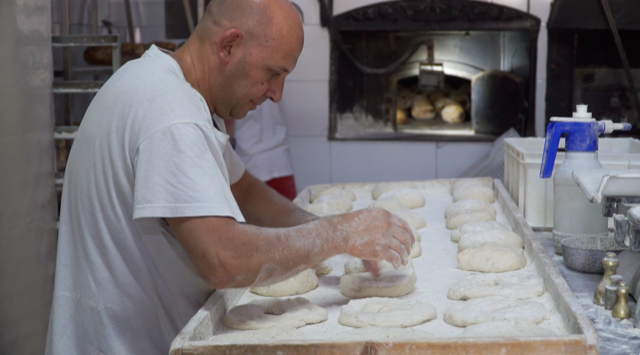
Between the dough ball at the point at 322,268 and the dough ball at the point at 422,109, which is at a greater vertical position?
A: the dough ball at the point at 422,109

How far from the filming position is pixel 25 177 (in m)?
2.52

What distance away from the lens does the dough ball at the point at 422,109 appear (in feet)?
14.1

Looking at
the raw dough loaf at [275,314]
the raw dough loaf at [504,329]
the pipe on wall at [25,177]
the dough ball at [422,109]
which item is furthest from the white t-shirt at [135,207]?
the dough ball at [422,109]

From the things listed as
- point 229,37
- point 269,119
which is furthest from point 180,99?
point 269,119

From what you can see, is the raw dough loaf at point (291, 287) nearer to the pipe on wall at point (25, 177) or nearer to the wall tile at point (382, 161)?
the pipe on wall at point (25, 177)

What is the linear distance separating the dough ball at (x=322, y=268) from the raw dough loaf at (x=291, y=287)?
0.37 feet

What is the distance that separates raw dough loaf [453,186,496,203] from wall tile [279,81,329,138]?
1660mm

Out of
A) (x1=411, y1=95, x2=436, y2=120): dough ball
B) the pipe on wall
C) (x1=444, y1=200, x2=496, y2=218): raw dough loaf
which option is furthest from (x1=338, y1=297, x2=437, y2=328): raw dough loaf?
(x1=411, y1=95, x2=436, y2=120): dough ball

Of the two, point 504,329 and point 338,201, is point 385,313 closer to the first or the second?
point 504,329

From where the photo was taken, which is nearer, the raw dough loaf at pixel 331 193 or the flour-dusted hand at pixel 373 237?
the flour-dusted hand at pixel 373 237

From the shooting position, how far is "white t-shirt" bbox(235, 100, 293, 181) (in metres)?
3.90

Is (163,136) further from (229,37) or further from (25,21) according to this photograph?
(25,21)

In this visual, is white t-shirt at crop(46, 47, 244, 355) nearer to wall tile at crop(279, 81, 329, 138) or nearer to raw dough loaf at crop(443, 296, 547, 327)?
raw dough loaf at crop(443, 296, 547, 327)

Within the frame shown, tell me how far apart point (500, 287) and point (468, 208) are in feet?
2.48
